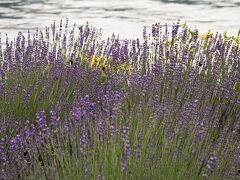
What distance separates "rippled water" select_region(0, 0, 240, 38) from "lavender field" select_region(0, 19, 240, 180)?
5042mm

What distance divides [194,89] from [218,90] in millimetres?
391

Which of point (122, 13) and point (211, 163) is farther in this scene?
point (122, 13)

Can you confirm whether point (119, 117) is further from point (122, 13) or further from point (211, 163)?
point (122, 13)

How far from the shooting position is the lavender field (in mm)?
3332

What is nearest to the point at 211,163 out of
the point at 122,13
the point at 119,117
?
the point at 119,117

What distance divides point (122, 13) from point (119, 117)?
962 cm

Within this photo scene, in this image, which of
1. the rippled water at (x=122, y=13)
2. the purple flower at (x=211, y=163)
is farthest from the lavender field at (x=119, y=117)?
the rippled water at (x=122, y=13)

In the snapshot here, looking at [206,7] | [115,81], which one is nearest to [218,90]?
[115,81]

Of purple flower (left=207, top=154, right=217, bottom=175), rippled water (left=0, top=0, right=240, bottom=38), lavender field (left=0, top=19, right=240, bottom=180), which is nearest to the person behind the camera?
purple flower (left=207, top=154, right=217, bottom=175)

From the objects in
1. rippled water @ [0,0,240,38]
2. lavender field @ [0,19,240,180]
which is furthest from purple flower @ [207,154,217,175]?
rippled water @ [0,0,240,38]

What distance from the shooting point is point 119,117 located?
155 inches

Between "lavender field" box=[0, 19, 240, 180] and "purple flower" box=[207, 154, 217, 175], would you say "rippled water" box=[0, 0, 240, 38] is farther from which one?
"purple flower" box=[207, 154, 217, 175]

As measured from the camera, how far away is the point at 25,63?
5.49m

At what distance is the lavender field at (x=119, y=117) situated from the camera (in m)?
3.33
